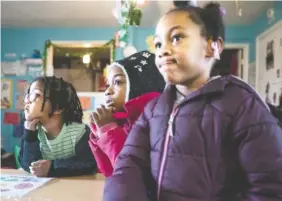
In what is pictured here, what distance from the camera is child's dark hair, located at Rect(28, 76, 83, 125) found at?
3.56 ft

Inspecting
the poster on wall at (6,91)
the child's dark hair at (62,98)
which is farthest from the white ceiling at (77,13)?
the child's dark hair at (62,98)

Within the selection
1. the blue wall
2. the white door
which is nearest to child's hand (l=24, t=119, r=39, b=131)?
the white door

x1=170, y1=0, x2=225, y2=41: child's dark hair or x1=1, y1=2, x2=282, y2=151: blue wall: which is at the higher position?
x1=1, y1=2, x2=282, y2=151: blue wall

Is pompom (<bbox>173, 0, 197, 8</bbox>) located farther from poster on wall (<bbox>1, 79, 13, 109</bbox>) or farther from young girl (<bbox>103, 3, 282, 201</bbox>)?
poster on wall (<bbox>1, 79, 13, 109</bbox>)

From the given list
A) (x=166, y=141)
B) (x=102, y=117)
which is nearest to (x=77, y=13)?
(x=102, y=117)

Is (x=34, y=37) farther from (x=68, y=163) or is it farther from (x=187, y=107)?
(x=187, y=107)

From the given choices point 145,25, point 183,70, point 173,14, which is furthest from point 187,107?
point 145,25

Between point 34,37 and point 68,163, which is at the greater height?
point 34,37

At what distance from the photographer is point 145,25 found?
386 cm

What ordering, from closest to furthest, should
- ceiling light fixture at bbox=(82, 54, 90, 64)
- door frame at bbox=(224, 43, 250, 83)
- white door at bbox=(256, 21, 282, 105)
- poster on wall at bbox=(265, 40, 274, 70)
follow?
white door at bbox=(256, 21, 282, 105) < poster on wall at bbox=(265, 40, 274, 70) < door frame at bbox=(224, 43, 250, 83) < ceiling light fixture at bbox=(82, 54, 90, 64)

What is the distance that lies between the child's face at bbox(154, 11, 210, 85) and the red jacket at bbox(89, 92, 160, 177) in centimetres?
20

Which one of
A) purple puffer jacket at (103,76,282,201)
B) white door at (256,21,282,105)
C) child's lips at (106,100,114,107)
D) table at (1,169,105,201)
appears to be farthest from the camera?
white door at (256,21,282,105)

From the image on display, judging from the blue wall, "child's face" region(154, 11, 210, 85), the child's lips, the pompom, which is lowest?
the child's lips

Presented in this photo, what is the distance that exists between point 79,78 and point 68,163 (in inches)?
128
